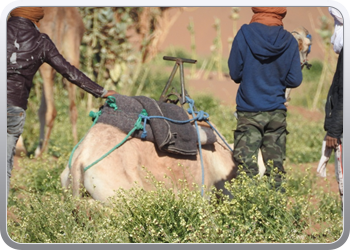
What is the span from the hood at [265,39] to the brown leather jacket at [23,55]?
4.97ft

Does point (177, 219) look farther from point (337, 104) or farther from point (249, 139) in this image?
point (337, 104)

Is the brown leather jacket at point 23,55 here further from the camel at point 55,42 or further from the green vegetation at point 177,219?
the camel at point 55,42

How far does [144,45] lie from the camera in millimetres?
11359

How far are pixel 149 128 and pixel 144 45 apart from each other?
6920mm

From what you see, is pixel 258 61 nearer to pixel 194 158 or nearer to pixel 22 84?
pixel 194 158

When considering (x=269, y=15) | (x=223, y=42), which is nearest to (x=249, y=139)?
(x=269, y=15)

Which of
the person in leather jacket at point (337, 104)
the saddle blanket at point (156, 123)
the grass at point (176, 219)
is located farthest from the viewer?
the saddle blanket at point (156, 123)

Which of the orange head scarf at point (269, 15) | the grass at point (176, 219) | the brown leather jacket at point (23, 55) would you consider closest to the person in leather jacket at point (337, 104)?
the orange head scarf at point (269, 15)

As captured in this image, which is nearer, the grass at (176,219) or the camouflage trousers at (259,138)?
the grass at (176,219)

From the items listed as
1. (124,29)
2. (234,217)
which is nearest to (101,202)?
(234,217)

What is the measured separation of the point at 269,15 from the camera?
4699mm

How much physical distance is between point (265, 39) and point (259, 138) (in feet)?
2.63

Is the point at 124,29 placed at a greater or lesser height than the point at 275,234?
greater

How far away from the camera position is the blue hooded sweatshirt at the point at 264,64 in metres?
4.72
